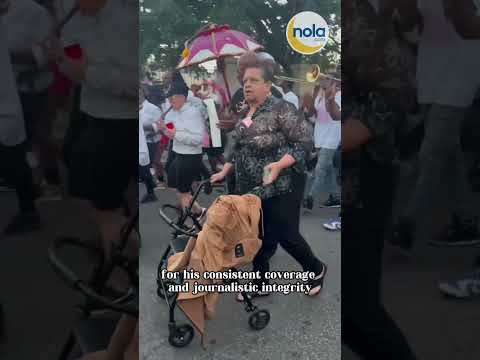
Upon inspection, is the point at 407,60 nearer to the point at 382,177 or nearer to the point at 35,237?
the point at 382,177

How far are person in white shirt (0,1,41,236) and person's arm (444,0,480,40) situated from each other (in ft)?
6.36

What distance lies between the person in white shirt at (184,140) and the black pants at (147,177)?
79mm

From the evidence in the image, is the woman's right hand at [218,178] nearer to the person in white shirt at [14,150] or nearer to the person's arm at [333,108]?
the person's arm at [333,108]

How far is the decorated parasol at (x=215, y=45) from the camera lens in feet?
5.05

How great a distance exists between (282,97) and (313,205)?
1.62 feet

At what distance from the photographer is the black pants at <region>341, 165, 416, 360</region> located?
1.72 m

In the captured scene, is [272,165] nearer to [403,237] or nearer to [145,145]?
[145,145]

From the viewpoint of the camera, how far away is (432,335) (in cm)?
182

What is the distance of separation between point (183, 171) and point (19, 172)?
30.2 inches

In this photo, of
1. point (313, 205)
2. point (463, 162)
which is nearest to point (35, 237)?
point (313, 205)

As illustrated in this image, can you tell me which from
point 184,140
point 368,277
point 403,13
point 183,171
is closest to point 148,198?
point 183,171

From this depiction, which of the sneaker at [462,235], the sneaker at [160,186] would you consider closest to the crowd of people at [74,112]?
the sneaker at [160,186]

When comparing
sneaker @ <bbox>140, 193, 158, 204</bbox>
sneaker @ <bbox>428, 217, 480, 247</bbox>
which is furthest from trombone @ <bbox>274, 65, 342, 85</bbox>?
sneaker @ <bbox>428, 217, 480, 247</bbox>

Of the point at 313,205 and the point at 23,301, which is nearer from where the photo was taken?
the point at 313,205
